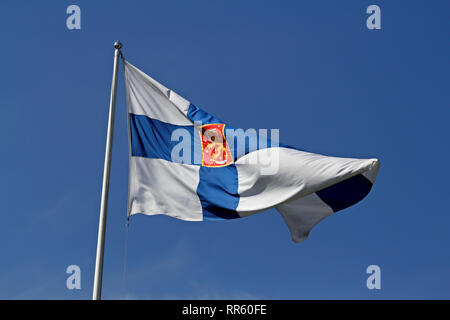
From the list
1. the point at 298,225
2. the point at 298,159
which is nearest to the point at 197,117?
the point at 298,159

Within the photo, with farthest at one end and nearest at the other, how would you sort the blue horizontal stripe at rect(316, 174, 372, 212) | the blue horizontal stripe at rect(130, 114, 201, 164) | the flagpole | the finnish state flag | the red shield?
the red shield
the blue horizontal stripe at rect(130, 114, 201, 164)
the blue horizontal stripe at rect(316, 174, 372, 212)
the finnish state flag
the flagpole

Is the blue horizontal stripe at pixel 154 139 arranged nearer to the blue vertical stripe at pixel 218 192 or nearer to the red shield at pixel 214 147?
the red shield at pixel 214 147

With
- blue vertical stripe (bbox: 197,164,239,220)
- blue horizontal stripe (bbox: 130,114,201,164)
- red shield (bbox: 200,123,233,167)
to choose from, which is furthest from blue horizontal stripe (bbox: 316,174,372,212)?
blue horizontal stripe (bbox: 130,114,201,164)

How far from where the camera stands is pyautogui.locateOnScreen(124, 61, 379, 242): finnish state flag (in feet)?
36.6

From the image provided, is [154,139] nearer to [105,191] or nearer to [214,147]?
[214,147]

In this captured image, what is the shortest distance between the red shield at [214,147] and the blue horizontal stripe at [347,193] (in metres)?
2.55

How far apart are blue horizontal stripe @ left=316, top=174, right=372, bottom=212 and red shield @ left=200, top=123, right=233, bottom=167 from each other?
255cm

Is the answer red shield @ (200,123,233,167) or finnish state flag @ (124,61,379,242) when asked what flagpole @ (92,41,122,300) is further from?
red shield @ (200,123,233,167)

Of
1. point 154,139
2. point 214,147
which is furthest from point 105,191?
point 214,147

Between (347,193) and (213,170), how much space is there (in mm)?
3318

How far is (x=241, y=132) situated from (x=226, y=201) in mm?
1857
